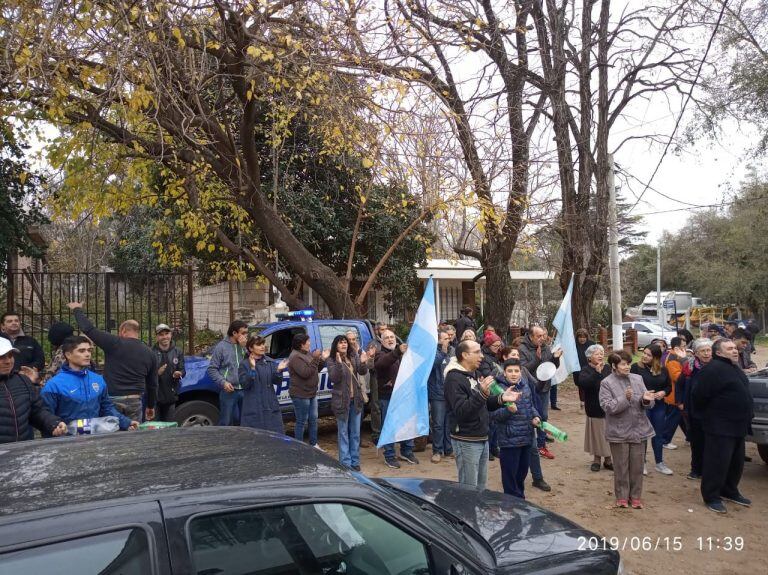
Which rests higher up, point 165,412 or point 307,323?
point 307,323

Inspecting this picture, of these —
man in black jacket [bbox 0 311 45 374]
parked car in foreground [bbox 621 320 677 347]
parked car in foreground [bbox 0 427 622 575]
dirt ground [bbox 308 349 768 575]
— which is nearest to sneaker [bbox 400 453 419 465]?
dirt ground [bbox 308 349 768 575]

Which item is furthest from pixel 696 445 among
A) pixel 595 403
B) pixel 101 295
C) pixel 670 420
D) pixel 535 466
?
pixel 101 295

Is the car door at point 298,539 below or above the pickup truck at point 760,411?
above

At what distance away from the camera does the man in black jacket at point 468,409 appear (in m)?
4.95

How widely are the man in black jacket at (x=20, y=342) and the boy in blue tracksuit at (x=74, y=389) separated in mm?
2186

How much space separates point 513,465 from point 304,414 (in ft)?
9.72

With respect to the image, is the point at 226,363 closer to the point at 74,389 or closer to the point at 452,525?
the point at 74,389

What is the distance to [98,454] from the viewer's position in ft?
8.05

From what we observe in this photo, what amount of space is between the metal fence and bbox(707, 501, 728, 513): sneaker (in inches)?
307

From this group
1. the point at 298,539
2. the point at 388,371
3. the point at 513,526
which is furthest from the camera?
the point at 388,371

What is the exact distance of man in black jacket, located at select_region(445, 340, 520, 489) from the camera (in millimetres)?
4949

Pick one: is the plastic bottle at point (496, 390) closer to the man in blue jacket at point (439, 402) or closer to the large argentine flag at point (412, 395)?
the large argentine flag at point (412, 395)

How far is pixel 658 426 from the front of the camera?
300 inches

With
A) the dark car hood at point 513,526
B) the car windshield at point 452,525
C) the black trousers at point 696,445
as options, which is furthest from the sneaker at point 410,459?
the car windshield at point 452,525
